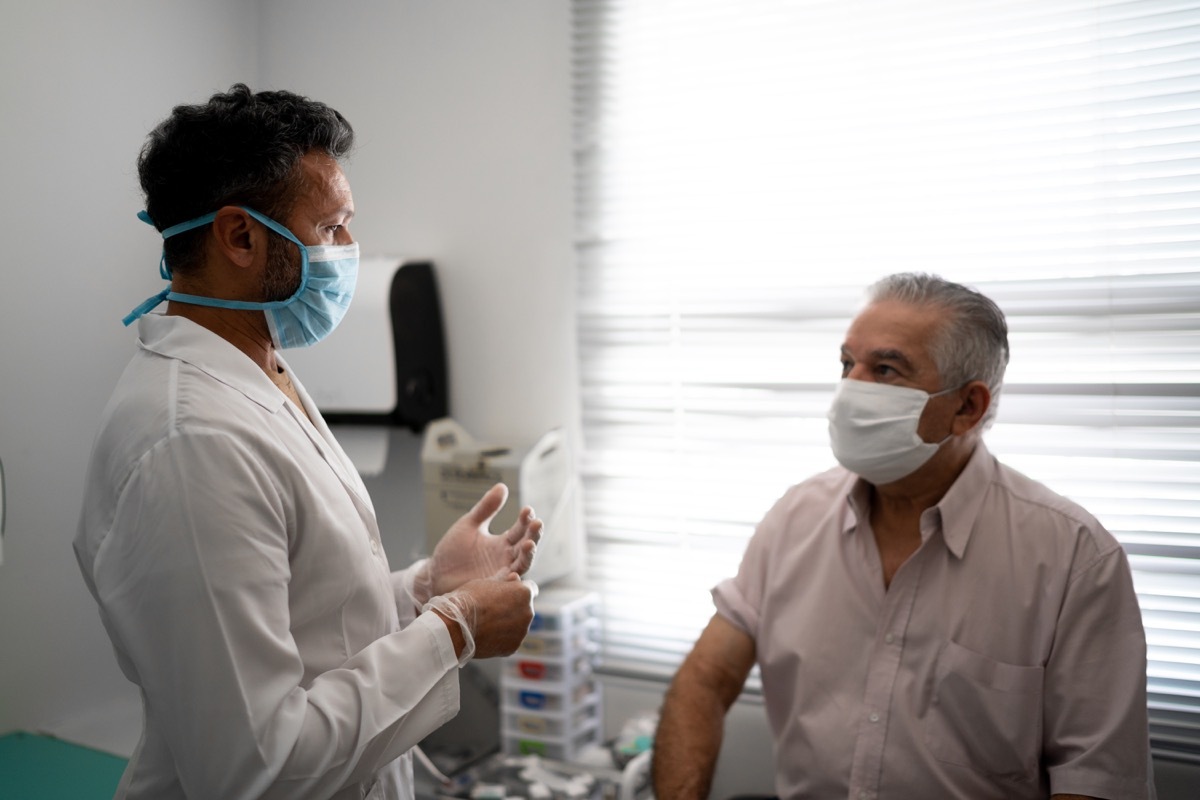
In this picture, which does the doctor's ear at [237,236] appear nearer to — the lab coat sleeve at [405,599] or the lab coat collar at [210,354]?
the lab coat collar at [210,354]

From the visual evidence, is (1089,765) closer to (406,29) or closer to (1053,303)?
(1053,303)

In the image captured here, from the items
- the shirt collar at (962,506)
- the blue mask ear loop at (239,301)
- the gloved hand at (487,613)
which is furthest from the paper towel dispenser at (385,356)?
the shirt collar at (962,506)

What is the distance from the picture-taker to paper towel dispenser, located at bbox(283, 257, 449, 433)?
2.65 meters

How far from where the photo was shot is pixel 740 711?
2.38 metres

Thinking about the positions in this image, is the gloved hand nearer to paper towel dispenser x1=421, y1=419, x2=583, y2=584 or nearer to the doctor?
the doctor

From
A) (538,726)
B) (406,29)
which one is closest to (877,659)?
(538,726)

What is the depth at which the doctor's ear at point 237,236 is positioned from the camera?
47.0 inches

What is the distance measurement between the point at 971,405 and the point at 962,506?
0.19m

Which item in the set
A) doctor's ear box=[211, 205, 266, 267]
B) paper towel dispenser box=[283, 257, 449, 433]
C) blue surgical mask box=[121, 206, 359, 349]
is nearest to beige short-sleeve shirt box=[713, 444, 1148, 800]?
blue surgical mask box=[121, 206, 359, 349]

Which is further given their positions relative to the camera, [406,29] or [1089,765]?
[406,29]

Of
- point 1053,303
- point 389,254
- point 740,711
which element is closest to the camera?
point 1053,303

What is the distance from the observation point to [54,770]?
6.70 ft

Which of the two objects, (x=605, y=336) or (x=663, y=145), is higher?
(x=663, y=145)

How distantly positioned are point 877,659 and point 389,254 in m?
2.00
